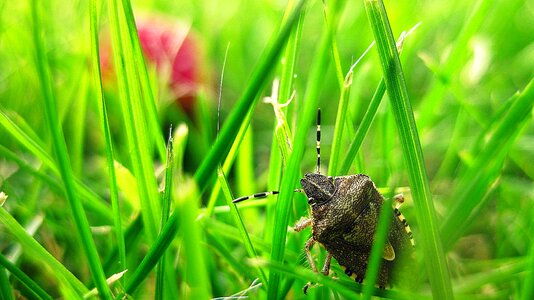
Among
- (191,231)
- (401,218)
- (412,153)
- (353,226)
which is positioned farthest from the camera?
(401,218)

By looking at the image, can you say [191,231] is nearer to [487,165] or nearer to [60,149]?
[60,149]

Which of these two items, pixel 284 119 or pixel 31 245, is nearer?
pixel 31 245

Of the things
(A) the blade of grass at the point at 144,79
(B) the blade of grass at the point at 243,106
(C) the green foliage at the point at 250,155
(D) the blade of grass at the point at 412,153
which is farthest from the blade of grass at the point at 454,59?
(B) the blade of grass at the point at 243,106

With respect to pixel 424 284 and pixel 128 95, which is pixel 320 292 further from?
pixel 128 95

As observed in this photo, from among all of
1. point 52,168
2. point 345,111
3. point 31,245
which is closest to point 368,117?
point 345,111

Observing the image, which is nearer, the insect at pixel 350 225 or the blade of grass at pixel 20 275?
the blade of grass at pixel 20 275

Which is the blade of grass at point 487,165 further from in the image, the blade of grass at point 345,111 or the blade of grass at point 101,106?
the blade of grass at point 101,106
